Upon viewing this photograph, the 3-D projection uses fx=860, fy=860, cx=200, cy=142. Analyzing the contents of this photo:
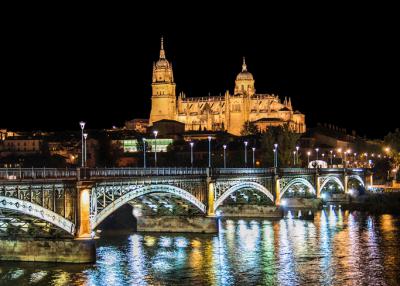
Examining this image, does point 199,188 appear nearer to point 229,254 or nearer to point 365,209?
point 229,254

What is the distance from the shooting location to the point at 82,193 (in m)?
49.3

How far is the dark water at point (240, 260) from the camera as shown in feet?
157

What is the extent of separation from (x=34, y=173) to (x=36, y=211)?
Answer: 2705 millimetres

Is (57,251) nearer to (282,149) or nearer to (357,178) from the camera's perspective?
(282,149)

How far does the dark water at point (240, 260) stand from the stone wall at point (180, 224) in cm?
148

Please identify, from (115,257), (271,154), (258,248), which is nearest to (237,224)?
(258,248)

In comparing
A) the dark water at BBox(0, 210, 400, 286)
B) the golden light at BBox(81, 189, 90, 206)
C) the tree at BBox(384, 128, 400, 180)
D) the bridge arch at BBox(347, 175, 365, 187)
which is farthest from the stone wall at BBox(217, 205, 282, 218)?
the tree at BBox(384, 128, 400, 180)

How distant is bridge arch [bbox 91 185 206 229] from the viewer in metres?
51.6

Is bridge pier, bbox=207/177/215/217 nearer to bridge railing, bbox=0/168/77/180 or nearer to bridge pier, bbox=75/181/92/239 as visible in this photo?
bridge railing, bbox=0/168/77/180

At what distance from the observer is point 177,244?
63.5 meters

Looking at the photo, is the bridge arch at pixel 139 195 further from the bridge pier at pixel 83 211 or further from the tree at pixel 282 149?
the tree at pixel 282 149

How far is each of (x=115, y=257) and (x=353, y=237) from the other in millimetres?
23580

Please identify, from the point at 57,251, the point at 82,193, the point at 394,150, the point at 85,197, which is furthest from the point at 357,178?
the point at 57,251

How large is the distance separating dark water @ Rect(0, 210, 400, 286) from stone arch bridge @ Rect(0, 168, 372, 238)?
2.46 m
